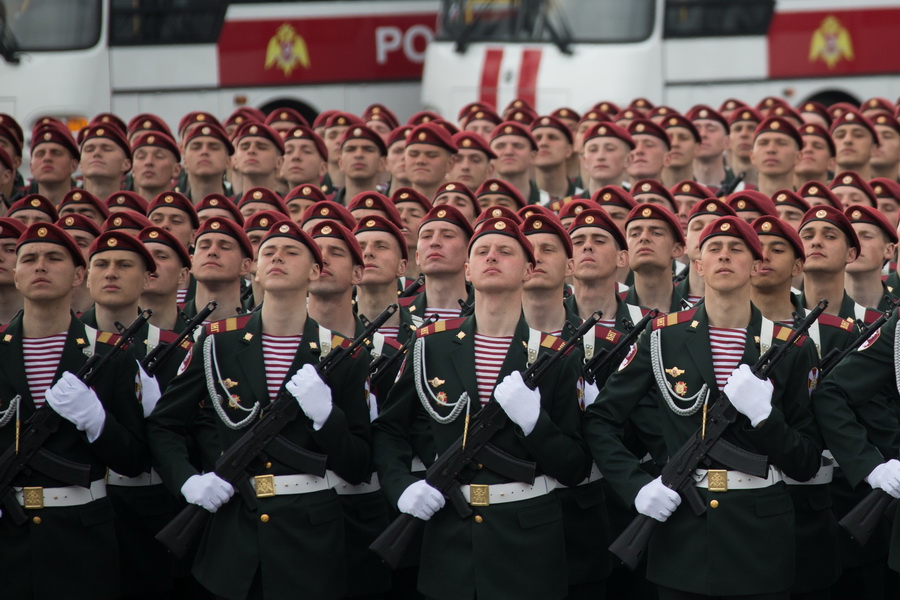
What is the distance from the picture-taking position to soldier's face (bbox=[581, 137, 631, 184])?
36.6 ft

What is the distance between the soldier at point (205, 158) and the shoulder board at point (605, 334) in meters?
4.43

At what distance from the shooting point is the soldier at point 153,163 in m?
10.8

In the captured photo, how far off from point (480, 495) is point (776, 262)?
1770mm

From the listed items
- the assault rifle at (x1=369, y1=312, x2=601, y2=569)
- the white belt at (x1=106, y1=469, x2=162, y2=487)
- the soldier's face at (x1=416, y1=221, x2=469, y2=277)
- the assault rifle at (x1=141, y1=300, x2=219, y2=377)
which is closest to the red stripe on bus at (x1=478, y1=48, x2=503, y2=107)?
the soldier's face at (x1=416, y1=221, x2=469, y2=277)

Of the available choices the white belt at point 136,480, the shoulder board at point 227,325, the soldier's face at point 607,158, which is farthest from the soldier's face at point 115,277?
the soldier's face at point 607,158

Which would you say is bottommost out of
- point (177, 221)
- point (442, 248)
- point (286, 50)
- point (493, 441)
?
point (493, 441)

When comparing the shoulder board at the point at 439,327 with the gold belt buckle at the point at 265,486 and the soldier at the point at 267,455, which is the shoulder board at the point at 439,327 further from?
the gold belt buckle at the point at 265,486

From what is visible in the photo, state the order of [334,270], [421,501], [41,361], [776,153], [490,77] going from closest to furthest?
[421,501] < [41,361] < [334,270] < [776,153] < [490,77]

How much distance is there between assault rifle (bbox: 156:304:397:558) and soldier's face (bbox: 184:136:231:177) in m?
5.04

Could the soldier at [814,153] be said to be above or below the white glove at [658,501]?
above

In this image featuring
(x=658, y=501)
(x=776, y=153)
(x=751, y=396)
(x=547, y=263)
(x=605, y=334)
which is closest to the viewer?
(x=751, y=396)

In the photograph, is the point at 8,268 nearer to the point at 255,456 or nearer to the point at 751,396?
the point at 255,456

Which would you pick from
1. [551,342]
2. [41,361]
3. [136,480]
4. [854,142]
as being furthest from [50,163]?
[854,142]

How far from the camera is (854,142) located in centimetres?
1172
